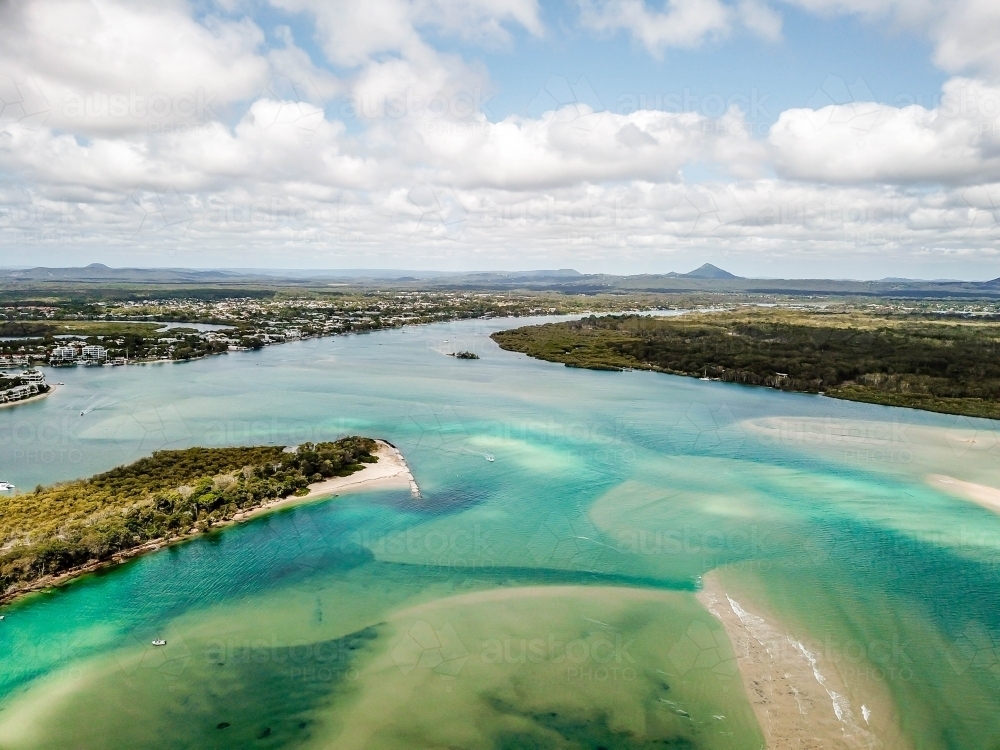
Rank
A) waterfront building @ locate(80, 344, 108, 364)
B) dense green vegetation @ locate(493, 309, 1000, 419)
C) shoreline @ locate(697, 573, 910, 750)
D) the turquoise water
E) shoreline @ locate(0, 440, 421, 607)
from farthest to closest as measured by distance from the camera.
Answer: waterfront building @ locate(80, 344, 108, 364) < dense green vegetation @ locate(493, 309, 1000, 419) < shoreline @ locate(0, 440, 421, 607) < the turquoise water < shoreline @ locate(697, 573, 910, 750)

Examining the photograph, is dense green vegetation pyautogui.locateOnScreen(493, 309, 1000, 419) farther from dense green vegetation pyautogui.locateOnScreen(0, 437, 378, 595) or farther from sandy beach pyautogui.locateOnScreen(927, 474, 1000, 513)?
dense green vegetation pyautogui.locateOnScreen(0, 437, 378, 595)

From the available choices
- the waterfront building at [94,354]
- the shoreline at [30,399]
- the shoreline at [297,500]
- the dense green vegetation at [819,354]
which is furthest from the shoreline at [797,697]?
the waterfront building at [94,354]

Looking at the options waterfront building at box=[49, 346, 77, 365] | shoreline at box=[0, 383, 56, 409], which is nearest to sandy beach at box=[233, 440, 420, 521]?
shoreline at box=[0, 383, 56, 409]

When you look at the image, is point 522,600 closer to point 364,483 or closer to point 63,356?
point 364,483

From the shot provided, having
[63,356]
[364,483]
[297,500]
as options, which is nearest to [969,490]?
[364,483]

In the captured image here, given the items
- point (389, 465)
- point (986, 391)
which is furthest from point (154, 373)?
point (986, 391)

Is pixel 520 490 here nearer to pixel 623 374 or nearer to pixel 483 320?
pixel 623 374
